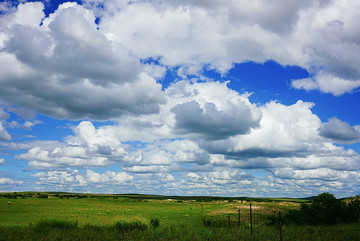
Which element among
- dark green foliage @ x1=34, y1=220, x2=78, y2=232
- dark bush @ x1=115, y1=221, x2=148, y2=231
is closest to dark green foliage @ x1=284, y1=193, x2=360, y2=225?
dark bush @ x1=115, y1=221, x2=148, y2=231

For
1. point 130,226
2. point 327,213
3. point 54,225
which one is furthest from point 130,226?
point 327,213

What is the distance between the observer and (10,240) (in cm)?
2481

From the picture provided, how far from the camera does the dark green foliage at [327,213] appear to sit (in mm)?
42219

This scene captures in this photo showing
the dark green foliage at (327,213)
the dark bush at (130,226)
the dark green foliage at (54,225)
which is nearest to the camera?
the dark green foliage at (54,225)

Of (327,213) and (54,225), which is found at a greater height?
(327,213)

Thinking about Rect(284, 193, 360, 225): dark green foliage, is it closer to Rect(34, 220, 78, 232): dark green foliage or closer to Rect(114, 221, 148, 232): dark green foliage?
Rect(114, 221, 148, 232): dark green foliage

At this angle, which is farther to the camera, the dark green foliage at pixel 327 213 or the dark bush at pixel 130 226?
the dark green foliage at pixel 327 213

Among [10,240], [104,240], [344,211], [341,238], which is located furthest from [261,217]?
[10,240]

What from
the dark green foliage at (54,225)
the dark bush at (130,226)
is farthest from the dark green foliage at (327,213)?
the dark green foliage at (54,225)

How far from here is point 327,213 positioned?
42719 millimetres

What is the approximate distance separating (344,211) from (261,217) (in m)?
14.2

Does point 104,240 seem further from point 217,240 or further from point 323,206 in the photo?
point 323,206

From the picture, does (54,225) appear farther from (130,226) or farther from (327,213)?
(327,213)

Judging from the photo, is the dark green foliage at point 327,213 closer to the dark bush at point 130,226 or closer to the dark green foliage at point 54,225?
the dark bush at point 130,226
